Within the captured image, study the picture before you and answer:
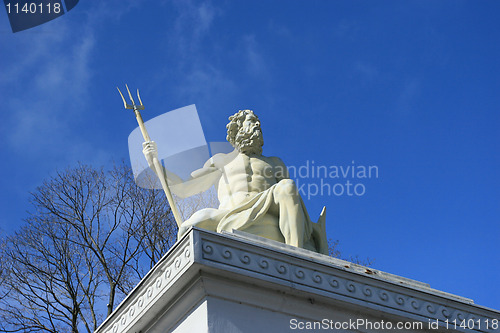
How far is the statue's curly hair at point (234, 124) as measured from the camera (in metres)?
7.66

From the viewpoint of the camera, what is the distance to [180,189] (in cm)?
750

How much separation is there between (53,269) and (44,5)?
4.52m

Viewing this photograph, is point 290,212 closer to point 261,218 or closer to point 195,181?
point 261,218

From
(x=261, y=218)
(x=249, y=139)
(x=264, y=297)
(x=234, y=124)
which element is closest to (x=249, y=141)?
(x=249, y=139)

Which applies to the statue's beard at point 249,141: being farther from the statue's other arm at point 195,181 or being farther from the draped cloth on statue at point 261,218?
the draped cloth on statue at point 261,218

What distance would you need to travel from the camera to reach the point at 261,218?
6.42 meters

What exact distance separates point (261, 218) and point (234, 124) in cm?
157

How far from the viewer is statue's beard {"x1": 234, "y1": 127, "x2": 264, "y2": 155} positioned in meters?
7.51

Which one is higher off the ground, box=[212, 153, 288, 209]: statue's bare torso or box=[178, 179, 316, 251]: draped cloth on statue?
box=[212, 153, 288, 209]: statue's bare torso

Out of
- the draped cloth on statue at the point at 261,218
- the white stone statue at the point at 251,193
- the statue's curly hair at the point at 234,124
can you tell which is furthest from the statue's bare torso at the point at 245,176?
the draped cloth on statue at the point at 261,218

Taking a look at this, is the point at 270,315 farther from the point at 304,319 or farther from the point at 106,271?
the point at 106,271

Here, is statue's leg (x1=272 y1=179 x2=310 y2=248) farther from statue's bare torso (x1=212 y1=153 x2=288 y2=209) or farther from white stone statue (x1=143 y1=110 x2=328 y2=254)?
statue's bare torso (x1=212 y1=153 x2=288 y2=209)

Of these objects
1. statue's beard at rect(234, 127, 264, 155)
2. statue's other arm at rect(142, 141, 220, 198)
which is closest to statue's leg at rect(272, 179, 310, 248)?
statue's beard at rect(234, 127, 264, 155)

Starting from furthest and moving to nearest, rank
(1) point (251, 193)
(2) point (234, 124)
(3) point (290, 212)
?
(2) point (234, 124)
(1) point (251, 193)
(3) point (290, 212)
